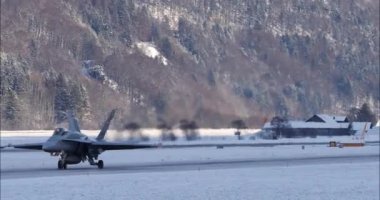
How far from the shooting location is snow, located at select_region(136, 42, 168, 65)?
18230 mm

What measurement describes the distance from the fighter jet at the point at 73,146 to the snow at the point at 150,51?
20.6m

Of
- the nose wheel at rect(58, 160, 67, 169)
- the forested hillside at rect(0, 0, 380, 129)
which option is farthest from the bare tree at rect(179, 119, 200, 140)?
the nose wheel at rect(58, 160, 67, 169)

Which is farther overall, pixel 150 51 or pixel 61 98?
pixel 61 98

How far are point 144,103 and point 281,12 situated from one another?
5.08m

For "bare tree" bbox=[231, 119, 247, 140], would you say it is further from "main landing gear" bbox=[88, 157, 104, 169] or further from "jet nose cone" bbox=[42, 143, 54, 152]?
"jet nose cone" bbox=[42, 143, 54, 152]

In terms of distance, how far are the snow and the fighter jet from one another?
67.5 feet

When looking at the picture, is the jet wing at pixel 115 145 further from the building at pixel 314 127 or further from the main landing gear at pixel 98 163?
the building at pixel 314 127

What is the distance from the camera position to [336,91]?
24719 millimetres

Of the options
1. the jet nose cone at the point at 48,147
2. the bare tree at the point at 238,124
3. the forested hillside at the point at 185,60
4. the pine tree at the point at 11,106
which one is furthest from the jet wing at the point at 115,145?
the pine tree at the point at 11,106

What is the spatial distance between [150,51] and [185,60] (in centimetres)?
230

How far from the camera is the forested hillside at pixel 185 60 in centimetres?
1689

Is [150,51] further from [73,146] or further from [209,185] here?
[73,146]

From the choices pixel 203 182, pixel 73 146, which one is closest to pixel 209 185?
pixel 203 182

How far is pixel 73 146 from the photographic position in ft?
137
